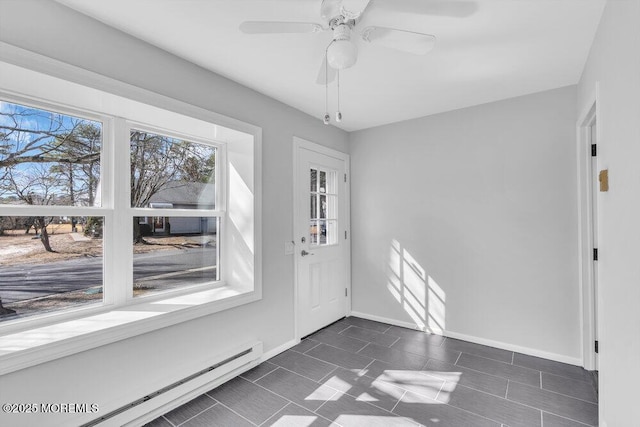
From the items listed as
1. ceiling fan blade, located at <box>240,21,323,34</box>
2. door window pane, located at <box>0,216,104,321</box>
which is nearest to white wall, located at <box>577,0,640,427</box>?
ceiling fan blade, located at <box>240,21,323,34</box>

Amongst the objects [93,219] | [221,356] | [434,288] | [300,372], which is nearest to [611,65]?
[434,288]

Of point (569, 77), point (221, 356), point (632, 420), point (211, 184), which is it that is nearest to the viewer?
point (632, 420)

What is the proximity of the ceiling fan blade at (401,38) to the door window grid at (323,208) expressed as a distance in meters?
1.91

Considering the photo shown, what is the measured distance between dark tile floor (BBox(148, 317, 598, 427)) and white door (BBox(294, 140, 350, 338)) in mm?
525

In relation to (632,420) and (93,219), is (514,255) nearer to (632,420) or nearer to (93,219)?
(632,420)

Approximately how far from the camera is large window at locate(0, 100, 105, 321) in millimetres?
1725

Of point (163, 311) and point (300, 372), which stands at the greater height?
point (163, 311)

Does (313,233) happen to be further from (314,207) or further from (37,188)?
(37,188)

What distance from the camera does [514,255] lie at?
284 centimetres

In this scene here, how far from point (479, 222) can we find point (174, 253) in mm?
2960

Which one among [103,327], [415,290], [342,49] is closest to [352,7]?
[342,49]

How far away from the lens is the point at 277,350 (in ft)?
9.27

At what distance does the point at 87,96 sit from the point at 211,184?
1.17 meters

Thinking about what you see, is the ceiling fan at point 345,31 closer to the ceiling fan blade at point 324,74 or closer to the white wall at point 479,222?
the ceiling fan blade at point 324,74
